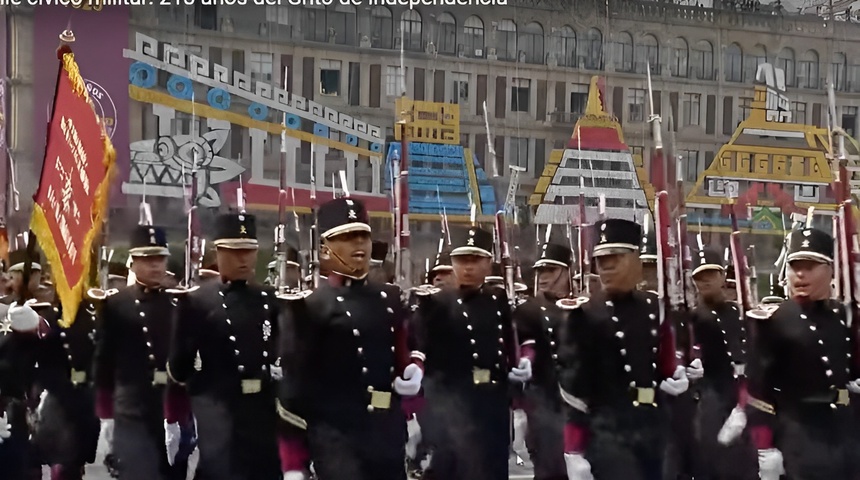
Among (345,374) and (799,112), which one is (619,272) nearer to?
(345,374)

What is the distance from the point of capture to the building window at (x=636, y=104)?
62.4 feet

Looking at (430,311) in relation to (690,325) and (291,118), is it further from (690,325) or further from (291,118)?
(291,118)

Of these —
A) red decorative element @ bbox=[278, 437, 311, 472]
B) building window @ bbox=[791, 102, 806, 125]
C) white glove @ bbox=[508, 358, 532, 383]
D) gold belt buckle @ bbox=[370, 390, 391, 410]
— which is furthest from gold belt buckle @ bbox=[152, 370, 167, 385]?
building window @ bbox=[791, 102, 806, 125]

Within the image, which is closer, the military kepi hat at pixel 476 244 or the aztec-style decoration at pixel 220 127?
the military kepi hat at pixel 476 244

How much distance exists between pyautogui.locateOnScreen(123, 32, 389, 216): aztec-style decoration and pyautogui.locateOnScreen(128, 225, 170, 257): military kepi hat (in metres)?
9.95

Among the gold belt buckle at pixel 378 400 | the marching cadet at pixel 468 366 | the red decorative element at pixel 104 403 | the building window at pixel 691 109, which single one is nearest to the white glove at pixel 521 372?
the marching cadet at pixel 468 366

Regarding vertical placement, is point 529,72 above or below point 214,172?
above

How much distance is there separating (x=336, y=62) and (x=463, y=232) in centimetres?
1114

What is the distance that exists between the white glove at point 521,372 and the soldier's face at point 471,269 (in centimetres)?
61

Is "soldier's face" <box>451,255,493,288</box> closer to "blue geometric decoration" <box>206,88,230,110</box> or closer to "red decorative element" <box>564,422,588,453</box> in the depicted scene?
"red decorative element" <box>564,422,588,453</box>

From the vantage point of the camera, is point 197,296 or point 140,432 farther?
point 140,432

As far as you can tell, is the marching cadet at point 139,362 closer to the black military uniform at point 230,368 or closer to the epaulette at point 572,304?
the black military uniform at point 230,368

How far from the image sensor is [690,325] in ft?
26.4

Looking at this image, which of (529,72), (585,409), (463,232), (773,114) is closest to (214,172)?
(529,72)
